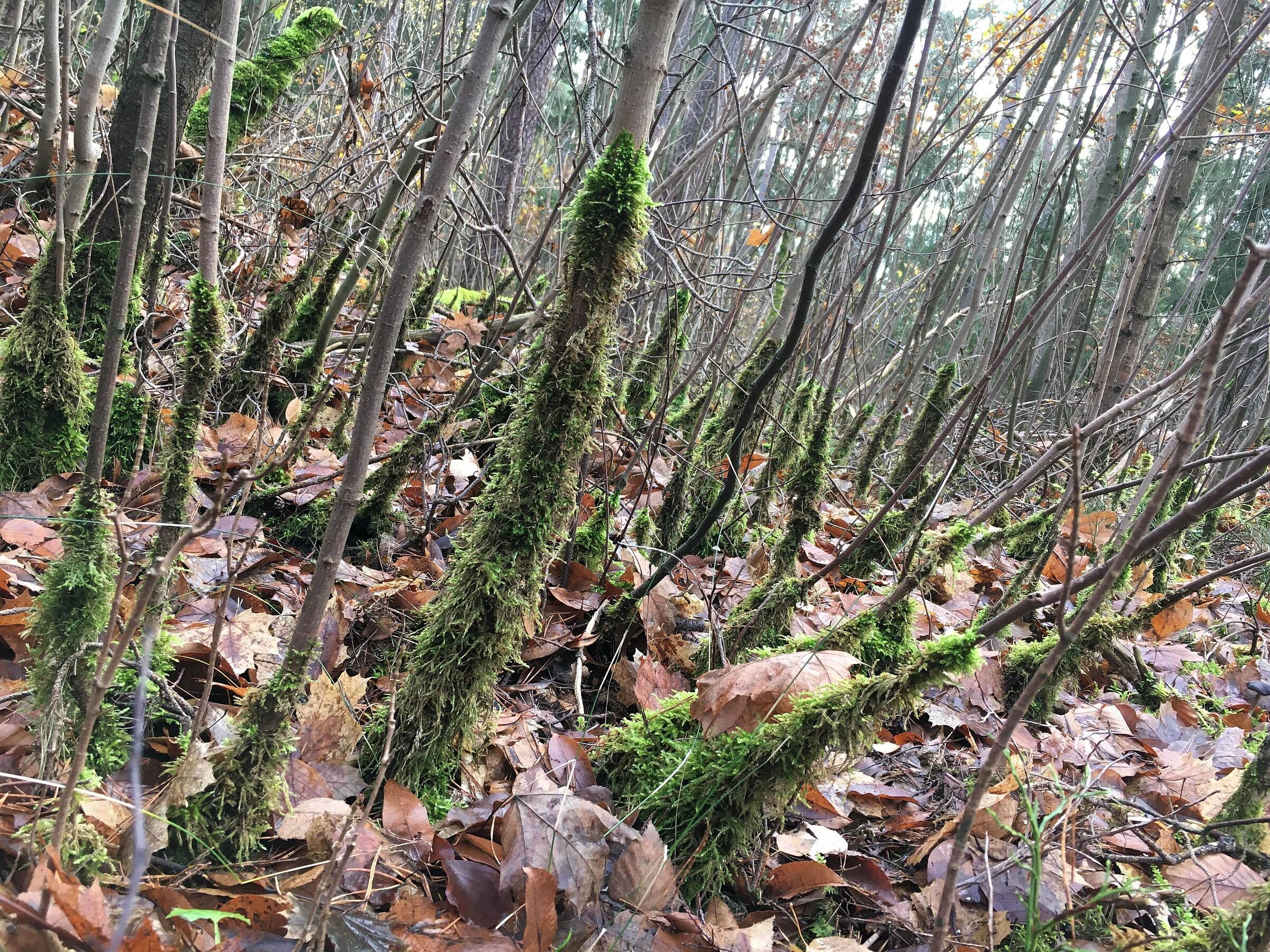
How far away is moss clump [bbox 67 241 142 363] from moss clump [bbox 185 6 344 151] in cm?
127

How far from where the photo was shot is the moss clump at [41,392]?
2.05 meters

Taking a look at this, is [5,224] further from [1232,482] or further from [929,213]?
[929,213]

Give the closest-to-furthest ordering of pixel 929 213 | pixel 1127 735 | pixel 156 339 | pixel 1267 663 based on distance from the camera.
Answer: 1. pixel 1127 735
2. pixel 156 339
3. pixel 1267 663
4. pixel 929 213

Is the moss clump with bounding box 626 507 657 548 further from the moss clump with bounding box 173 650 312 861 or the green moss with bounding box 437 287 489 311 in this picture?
the green moss with bounding box 437 287 489 311

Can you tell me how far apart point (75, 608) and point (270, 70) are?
372 centimetres

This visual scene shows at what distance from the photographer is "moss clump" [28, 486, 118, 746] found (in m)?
1.24

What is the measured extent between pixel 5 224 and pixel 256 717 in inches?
118

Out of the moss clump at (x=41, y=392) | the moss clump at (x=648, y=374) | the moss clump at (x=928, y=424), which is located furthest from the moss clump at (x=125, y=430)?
the moss clump at (x=928, y=424)

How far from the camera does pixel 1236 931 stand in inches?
49.6

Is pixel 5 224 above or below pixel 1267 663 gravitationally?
above

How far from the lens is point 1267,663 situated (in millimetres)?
3328

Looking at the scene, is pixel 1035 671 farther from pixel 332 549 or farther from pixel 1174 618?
pixel 332 549

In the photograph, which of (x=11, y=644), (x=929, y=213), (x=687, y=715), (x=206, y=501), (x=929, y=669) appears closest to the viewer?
(x=929, y=669)

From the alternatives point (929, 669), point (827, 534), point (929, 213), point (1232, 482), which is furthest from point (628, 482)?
point (929, 213)
